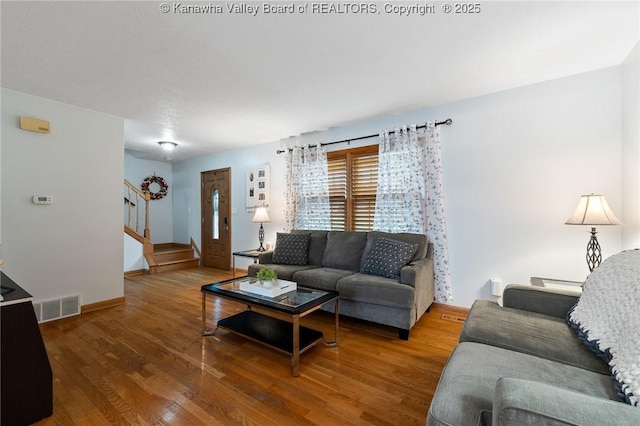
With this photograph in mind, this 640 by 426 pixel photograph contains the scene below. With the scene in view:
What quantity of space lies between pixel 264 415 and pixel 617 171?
343cm

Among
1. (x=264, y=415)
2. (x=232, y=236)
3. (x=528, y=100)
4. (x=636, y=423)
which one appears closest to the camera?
(x=636, y=423)

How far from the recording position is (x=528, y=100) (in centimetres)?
279

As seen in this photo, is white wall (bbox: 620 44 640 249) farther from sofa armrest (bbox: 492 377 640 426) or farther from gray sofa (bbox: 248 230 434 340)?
sofa armrest (bbox: 492 377 640 426)

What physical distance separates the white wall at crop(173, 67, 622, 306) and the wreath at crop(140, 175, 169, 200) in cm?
563

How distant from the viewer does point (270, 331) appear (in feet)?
7.80

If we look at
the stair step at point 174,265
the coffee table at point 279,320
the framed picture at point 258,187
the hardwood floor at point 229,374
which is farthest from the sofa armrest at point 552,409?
the stair step at point 174,265

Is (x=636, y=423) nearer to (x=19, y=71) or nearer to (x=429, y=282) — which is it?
(x=429, y=282)

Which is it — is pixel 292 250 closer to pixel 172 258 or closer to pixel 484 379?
pixel 484 379

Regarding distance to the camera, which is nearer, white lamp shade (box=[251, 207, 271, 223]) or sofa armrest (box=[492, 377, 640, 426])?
sofa armrest (box=[492, 377, 640, 426])

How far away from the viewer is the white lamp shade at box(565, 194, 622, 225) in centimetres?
212

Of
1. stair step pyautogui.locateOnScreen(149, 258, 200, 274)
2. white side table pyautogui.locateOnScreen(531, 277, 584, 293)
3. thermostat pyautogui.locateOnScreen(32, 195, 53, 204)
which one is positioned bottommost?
stair step pyautogui.locateOnScreen(149, 258, 200, 274)

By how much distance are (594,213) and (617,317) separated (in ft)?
4.35

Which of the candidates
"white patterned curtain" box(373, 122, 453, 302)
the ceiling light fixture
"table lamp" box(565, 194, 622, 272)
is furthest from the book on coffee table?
the ceiling light fixture

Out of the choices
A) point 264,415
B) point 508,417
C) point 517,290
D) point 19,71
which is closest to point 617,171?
point 517,290
